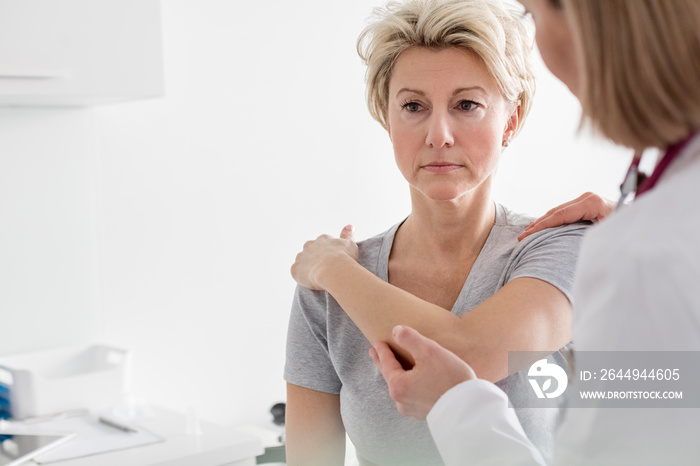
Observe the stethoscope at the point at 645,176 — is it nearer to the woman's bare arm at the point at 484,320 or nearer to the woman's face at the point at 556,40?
the woman's face at the point at 556,40

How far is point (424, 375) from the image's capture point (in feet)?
3.00

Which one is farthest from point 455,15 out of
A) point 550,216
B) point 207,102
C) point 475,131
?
point 207,102

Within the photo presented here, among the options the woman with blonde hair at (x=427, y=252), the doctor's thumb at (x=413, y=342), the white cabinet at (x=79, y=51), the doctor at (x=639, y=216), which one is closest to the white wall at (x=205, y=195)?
the white cabinet at (x=79, y=51)

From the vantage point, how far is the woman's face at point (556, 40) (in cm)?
71

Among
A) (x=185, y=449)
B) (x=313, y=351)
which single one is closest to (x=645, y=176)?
(x=313, y=351)

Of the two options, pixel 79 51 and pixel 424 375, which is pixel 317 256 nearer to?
pixel 424 375

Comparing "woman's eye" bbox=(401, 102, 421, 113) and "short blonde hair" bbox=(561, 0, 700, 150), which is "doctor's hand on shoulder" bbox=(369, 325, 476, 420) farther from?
"woman's eye" bbox=(401, 102, 421, 113)

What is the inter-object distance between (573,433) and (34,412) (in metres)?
1.56

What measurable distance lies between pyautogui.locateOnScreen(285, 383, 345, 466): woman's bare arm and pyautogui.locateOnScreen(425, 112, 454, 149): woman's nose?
55 cm

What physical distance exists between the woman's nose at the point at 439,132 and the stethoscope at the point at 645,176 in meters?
0.56

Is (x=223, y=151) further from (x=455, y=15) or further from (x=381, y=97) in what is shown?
(x=455, y=15)

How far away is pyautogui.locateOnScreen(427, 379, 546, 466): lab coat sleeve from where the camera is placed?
2.56 feet

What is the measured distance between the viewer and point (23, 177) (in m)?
2.05

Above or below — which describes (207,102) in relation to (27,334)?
above
